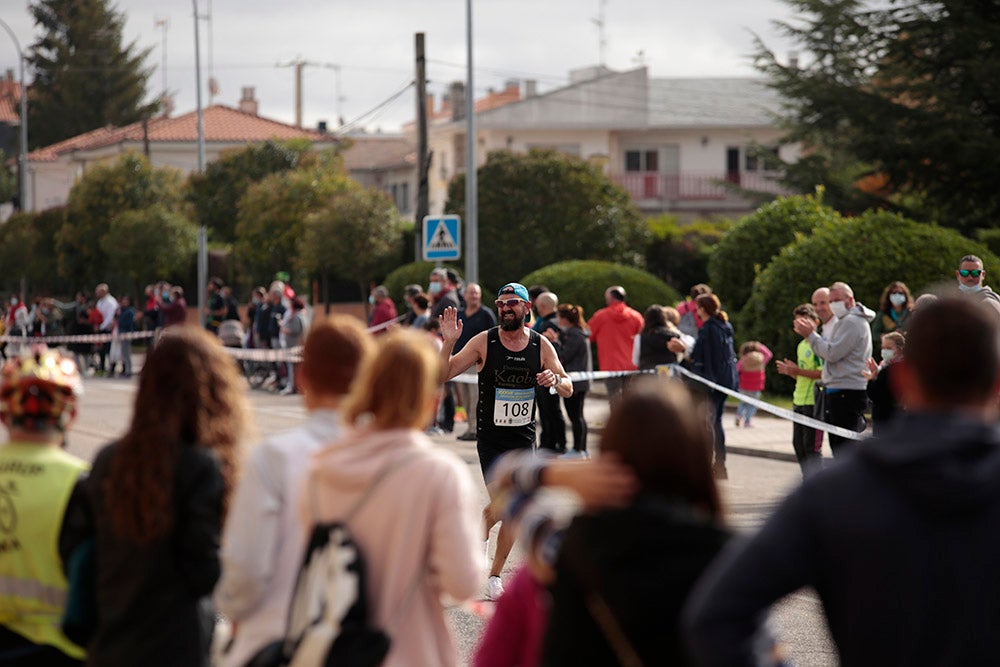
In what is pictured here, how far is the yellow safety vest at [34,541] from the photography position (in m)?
4.32

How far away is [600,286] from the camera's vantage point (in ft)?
92.5

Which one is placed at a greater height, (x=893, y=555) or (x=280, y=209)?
(x=280, y=209)

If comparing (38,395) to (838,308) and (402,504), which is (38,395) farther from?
(838,308)

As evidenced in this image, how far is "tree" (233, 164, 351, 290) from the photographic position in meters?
45.4

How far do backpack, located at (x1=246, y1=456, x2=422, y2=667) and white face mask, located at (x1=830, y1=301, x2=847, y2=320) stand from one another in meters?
9.02

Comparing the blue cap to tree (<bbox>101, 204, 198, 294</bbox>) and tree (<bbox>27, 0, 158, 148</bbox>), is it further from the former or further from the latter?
tree (<bbox>27, 0, 158, 148</bbox>)

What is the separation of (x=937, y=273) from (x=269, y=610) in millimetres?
19519

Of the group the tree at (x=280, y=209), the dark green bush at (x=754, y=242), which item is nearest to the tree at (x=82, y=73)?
the tree at (x=280, y=209)

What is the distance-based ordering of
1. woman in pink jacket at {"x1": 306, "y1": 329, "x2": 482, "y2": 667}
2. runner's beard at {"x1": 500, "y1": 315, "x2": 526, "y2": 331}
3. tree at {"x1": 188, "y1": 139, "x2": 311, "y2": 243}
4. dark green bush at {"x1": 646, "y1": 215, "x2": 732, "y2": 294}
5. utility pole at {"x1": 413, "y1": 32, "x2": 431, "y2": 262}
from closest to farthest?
woman in pink jacket at {"x1": 306, "y1": 329, "x2": 482, "y2": 667}
runner's beard at {"x1": 500, "y1": 315, "x2": 526, "y2": 331}
utility pole at {"x1": 413, "y1": 32, "x2": 431, "y2": 262}
dark green bush at {"x1": 646, "y1": 215, "x2": 732, "y2": 294}
tree at {"x1": 188, "y1": 139, "x2": 311, "y2": 243}

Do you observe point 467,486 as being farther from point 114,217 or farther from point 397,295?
point 114,217

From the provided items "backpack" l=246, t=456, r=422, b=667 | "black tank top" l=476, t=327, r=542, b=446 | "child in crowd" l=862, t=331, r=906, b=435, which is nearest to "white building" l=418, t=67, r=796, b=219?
"child in crowd" l=862, t=331, r=906, b=435

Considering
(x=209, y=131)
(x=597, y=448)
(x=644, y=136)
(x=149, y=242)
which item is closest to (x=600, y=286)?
(x=597, y=448)

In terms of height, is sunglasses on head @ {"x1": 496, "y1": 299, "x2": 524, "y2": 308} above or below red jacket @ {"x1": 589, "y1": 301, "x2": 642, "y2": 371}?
above

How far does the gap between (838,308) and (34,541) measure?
9093 millimetres
